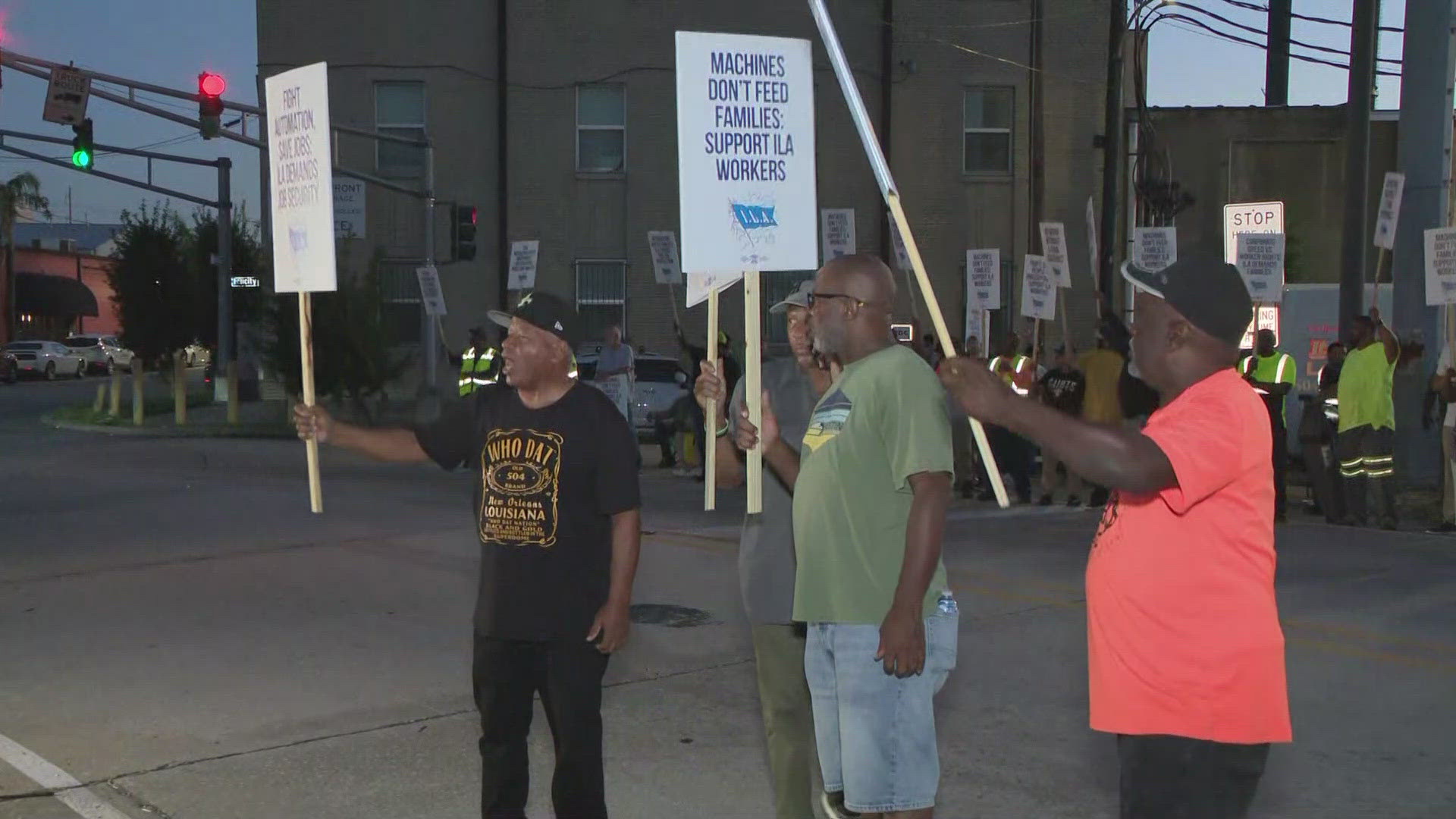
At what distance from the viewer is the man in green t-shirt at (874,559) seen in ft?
13.3

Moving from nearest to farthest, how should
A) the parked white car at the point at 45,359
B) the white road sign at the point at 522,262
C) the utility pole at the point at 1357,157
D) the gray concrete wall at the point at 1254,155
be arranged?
the utility pole at the point at 1357,157 → the white road sign at the point at 522,262 → the gray concrete wall at the point at 1254,155 → the parked white car at the point at 45,359

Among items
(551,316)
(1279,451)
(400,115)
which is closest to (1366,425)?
(1279,451)

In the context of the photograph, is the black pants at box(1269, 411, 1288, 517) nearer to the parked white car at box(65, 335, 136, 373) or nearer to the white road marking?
the white road marking

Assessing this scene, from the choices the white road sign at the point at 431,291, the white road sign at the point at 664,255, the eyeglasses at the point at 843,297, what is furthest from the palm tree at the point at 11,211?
the eyeglasses at the point at 843,297

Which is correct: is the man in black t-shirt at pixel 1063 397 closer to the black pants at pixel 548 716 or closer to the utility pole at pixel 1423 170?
the utility pole at pixel 1423 170

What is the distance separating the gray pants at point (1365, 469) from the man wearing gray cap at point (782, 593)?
10.4 m

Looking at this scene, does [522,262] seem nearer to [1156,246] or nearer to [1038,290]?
[1038,290]

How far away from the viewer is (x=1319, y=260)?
37.8 meters

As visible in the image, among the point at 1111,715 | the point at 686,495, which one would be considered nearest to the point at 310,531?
the point at 686,495

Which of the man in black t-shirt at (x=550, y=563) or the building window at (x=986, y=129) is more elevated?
the building window at (x=986, y=129)

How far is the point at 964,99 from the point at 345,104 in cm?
1278

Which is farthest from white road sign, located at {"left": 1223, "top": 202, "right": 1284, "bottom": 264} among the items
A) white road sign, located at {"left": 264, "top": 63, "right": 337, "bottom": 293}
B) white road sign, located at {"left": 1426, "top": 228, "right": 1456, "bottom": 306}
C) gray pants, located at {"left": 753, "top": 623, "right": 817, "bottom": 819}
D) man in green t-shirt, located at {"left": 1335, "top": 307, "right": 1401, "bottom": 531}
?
gray pants, located at {"left": 753, "top": 623, "right": 817, "bottom": 819}

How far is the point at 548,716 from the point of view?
468cm

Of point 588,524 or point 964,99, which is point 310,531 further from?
point 964,99
